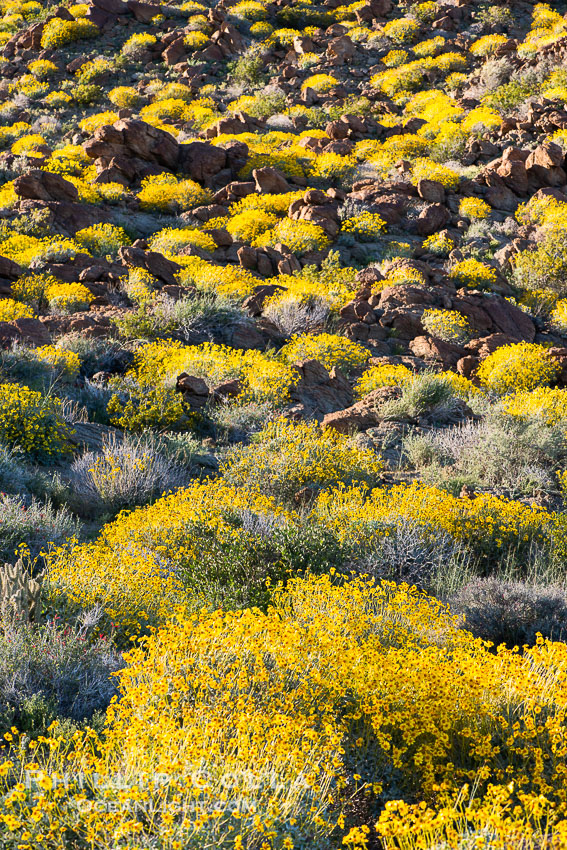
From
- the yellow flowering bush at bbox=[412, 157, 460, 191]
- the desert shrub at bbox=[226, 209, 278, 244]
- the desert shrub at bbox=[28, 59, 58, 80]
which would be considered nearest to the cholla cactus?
the desert shrub at bbox=[226, 209, 278, 244]

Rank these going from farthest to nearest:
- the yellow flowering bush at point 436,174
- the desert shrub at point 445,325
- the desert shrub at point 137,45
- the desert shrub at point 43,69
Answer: the desert shrub at point 137,45, the desert shrub at point 43,69, the yellow flowering bush at point 436,174, the desert shrub at point 445,325

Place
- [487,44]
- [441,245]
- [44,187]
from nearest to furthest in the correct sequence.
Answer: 1. [441,245]
2. [44,187]
3. [487,44]

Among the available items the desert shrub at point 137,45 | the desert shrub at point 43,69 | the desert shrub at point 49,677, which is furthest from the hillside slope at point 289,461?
the desert shrub at point 137,45

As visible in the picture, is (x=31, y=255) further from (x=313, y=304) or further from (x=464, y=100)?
(x=464, y=100)

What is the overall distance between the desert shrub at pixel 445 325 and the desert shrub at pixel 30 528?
749 centimetres

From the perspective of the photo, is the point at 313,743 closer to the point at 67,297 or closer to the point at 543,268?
the point at 67,297

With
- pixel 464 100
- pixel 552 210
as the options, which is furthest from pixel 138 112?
pixel 552 210

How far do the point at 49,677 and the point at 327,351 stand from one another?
7552mm

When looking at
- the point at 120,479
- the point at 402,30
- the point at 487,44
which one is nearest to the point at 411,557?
the point at 120,479

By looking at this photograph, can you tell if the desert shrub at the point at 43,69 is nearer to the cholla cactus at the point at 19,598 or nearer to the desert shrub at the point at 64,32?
the desert shrub at the point at 64,32

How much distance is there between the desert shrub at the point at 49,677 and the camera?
3.48m

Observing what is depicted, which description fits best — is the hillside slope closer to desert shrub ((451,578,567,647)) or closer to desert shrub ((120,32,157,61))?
desert shrub ((451,578,567,647))

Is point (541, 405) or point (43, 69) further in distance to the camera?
point (43, 69)

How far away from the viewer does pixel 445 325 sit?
11680 millimetres
